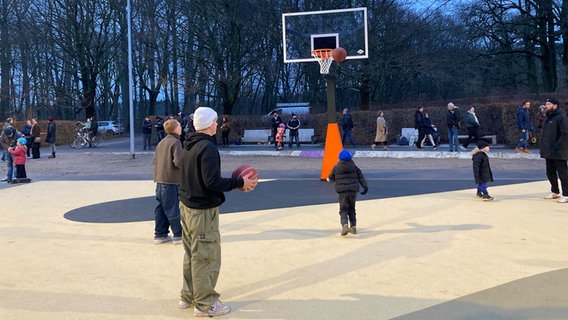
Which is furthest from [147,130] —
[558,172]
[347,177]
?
[558,172]

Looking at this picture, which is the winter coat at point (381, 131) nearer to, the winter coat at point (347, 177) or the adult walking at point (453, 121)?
the adult walking at point (453, 121)

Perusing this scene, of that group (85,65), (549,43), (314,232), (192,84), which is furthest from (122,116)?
(314,232)

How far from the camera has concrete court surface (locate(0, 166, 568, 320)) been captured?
4.70 meters

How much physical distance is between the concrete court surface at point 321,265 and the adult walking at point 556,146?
55 cm

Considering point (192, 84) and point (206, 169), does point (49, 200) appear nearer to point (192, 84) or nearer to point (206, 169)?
point (206, 169)

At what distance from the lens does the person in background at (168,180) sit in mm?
6961

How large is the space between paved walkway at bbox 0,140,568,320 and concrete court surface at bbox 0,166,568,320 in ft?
0.05

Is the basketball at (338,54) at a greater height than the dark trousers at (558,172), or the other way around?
the basketball at (338,54)

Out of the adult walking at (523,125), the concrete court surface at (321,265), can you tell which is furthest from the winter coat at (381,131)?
the concrete court surface at (321,265)

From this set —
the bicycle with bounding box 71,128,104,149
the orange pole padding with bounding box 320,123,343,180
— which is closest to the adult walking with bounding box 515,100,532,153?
the orange pole padding with bounding box 320,123,343,180

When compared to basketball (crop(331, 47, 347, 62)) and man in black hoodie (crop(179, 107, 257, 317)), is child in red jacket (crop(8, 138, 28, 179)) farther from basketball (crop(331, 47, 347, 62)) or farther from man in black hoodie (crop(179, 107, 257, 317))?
man in black hoodie (crop(179, 107, 257, 317))

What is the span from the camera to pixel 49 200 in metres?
11.2

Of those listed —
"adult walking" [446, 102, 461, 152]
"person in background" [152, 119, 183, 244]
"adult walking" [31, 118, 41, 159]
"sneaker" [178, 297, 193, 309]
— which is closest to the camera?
"sneaker" [178, 297, 193, 309]

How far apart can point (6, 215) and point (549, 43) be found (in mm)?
32923
